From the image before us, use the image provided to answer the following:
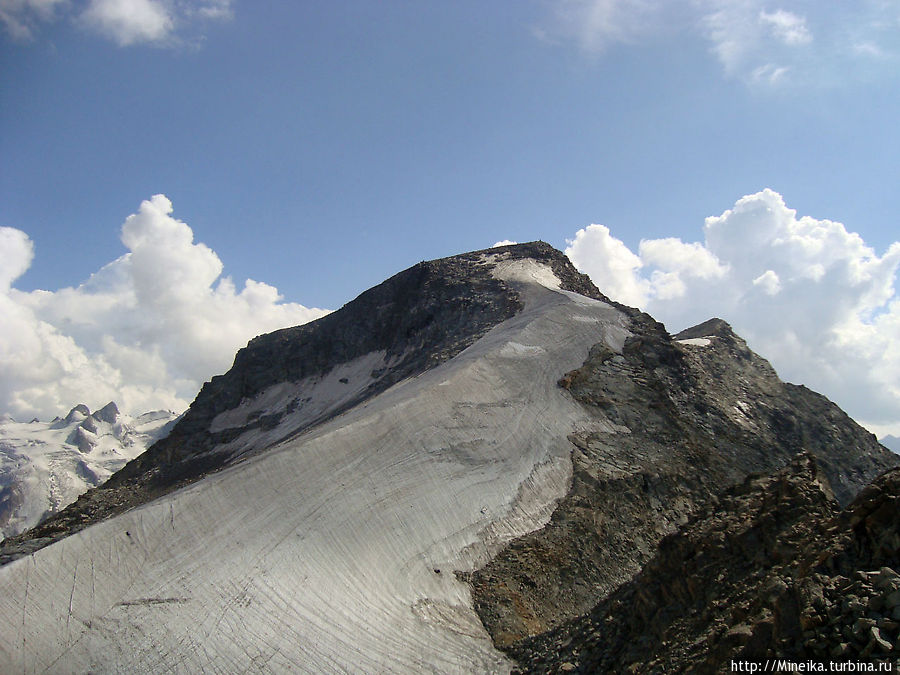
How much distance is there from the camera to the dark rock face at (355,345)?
40344 millimetres

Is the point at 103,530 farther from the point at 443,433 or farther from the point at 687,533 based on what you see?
the point at 687,533

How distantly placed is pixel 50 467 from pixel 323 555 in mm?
175895

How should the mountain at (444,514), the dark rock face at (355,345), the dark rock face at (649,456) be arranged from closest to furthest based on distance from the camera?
the mountain at (444,514) < the dark rock face at (649,456) < the dark rock face at (355,345)

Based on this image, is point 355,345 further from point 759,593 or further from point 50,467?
point 50,467

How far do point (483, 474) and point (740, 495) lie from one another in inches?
376

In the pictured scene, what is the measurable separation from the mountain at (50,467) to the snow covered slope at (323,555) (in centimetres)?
11864

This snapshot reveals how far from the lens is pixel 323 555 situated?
17.8 metres

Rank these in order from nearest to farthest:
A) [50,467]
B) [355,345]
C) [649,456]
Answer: [649,456], [355,345], [50,467]

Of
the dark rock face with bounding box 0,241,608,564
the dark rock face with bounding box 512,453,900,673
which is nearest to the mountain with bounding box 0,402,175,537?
the dark rock face with bounding box 0,241,608,564

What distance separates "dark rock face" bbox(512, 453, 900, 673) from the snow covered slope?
3.28m

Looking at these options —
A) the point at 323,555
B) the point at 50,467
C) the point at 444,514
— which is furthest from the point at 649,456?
the point at 50,467

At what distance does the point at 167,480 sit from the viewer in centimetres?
4391

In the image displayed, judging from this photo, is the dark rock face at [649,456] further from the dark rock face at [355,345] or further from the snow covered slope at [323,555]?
the dark rock face at [355,345]

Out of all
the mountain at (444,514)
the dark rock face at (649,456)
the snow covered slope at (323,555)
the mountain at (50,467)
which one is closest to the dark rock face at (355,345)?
the mountain at (444,514)
